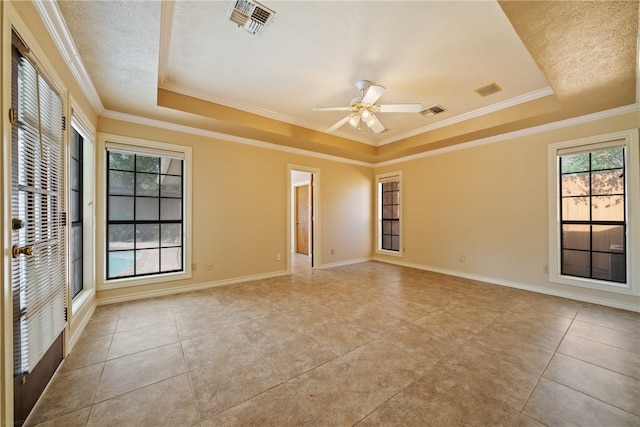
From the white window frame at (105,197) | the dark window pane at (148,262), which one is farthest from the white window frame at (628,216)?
the dark window pane at (148,262)

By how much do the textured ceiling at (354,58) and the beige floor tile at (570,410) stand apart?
2.62 m

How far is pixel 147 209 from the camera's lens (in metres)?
3.65

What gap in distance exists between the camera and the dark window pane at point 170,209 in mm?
3767

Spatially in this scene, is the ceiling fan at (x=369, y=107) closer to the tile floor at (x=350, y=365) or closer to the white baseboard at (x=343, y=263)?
the tile floor at (x=350, y=365)

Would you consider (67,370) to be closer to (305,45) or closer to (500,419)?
(500,419)

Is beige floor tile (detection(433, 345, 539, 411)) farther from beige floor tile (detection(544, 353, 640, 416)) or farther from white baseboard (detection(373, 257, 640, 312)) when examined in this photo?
white baseboard (detection(373, 257, 640, 312))

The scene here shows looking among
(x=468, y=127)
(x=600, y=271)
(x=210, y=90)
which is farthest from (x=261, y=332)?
(x=600, y=271)

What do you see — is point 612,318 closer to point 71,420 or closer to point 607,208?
point 607,208

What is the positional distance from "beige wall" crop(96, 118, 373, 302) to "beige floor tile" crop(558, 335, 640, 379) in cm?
391

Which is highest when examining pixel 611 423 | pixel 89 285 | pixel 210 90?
pixel 210 90

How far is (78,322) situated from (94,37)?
2568mm

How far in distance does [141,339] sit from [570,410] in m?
3.33

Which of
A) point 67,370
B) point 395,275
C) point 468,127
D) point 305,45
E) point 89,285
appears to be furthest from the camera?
point 395,275

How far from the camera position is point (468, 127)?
409 centimetres
